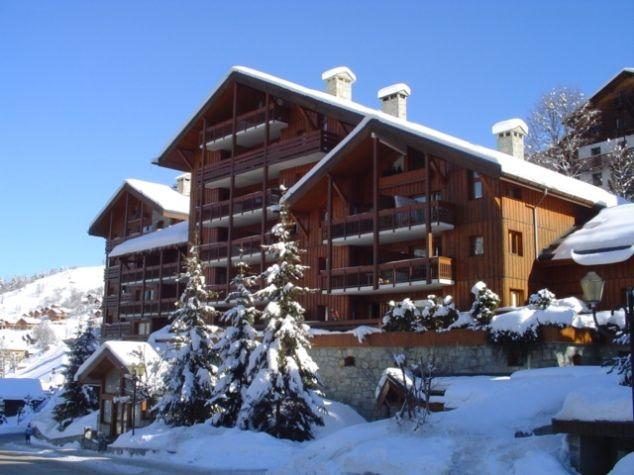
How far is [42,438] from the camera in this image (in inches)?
1710

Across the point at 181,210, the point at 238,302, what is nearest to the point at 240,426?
the point at 238,302

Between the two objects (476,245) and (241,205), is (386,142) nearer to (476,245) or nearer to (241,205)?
(476,245)

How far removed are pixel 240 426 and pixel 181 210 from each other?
98.7ft

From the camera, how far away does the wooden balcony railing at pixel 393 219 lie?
99.5ft

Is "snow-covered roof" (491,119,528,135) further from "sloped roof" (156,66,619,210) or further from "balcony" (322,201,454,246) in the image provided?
"balcony" (322,201,454,246)

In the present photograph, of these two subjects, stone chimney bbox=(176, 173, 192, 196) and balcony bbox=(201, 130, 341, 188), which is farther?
stone chimney bbox=(176, 173, 192, 196)

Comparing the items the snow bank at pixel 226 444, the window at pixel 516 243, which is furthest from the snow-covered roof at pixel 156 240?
the window at pixel 516 243

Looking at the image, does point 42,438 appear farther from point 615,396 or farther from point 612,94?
point 612,94

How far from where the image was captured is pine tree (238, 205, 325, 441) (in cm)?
2439

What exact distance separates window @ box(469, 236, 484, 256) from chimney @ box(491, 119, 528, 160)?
1095 cm

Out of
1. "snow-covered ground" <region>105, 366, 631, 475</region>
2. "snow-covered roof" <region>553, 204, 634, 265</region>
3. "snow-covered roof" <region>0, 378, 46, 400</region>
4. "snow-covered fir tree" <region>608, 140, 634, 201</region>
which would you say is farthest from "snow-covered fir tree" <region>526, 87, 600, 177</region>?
"snow-covered roof" <region>0, 378, 46, 400</region>

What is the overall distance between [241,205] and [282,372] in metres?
18.6

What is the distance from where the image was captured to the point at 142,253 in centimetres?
5153

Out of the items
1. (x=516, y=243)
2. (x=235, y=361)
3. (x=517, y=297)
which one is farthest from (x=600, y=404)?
(x=516, y=243)
